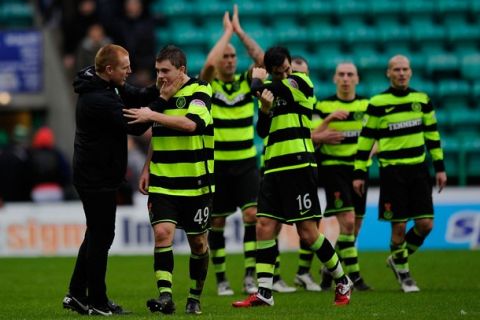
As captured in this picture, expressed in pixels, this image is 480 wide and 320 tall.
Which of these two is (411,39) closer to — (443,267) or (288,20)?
(288,20)

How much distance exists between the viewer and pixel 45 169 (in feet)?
58.5

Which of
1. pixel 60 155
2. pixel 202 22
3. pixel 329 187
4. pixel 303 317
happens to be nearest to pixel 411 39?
pixel 202 22

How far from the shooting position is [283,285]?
12.2m

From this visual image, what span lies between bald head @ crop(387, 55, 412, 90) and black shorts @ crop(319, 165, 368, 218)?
1115 mm

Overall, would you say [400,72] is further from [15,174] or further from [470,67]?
[470,67]

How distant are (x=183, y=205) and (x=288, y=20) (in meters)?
12.7

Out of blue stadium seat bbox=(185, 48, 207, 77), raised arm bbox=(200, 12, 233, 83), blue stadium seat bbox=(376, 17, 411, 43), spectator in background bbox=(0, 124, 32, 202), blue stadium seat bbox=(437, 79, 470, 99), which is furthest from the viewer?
blue stadium seat bbox=(376, 17, 411, 43)

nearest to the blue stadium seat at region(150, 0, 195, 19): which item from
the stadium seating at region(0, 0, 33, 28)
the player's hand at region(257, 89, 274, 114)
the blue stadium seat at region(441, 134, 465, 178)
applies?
the stadium seating at region(0, 0, 33, 28)

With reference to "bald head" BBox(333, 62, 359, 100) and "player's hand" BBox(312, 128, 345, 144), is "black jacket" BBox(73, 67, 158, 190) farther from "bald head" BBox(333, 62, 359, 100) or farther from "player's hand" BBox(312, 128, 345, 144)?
"bald head" BBox(333, 62, 359, 100)

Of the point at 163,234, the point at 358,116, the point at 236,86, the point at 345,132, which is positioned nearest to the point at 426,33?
the point at 358,116

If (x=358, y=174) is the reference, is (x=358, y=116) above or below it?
above

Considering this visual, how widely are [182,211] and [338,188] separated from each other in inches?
129

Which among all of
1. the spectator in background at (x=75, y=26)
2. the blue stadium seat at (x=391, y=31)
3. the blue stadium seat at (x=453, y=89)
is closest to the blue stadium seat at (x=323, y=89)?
the blue stadium seat at (x=391, y=31)

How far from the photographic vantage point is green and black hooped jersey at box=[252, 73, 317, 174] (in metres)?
9.97
